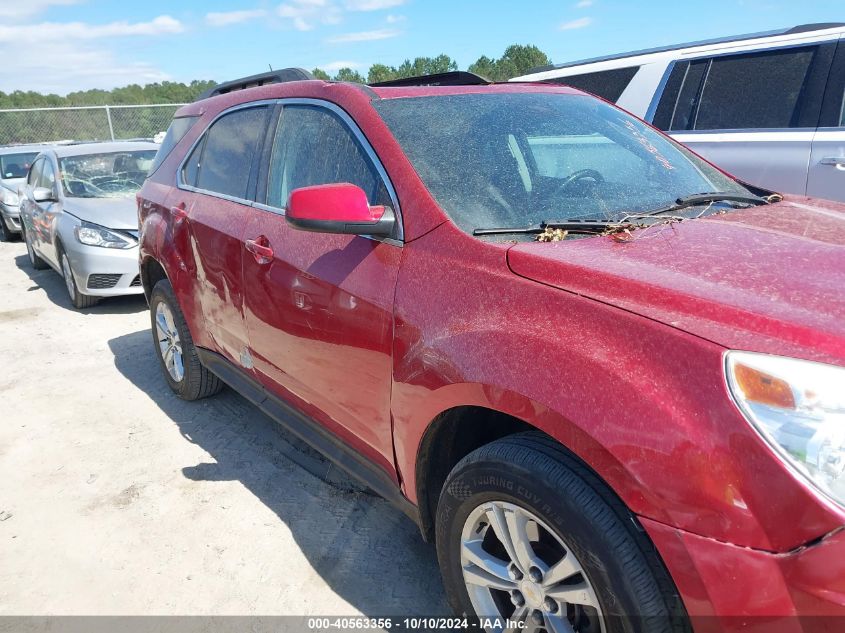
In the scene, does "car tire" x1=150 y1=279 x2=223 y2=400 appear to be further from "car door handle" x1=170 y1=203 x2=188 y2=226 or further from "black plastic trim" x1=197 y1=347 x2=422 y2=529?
"car door handle" x1=170 y1=203 x2=188 y2=226

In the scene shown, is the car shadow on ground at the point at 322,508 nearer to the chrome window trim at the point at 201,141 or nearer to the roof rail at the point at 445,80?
the chrome window trim at the point at 201,141

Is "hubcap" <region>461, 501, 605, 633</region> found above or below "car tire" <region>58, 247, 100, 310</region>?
above

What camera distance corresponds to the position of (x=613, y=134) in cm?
279

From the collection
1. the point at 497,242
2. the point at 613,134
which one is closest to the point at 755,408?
the point at 497,242

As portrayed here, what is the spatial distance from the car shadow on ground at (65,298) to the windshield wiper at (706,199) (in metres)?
5.85

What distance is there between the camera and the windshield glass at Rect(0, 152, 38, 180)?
39.3 feet

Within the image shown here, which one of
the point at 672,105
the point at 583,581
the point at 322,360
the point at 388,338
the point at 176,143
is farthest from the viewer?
the point at 672,105

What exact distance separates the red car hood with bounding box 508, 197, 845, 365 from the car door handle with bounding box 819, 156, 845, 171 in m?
2.71

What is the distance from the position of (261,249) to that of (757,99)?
414cm

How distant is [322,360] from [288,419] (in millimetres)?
585

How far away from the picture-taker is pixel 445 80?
9.49 ft

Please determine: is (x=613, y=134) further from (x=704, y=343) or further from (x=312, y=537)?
(x=312, y=537)

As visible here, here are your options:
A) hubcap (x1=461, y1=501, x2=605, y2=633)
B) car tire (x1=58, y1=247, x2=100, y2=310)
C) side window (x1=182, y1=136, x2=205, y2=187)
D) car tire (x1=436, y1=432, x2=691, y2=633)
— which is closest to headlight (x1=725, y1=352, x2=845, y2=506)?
car tire (x1=436, y1=432, x2=691, y2=633)

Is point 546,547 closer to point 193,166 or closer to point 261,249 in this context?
point 261,249
